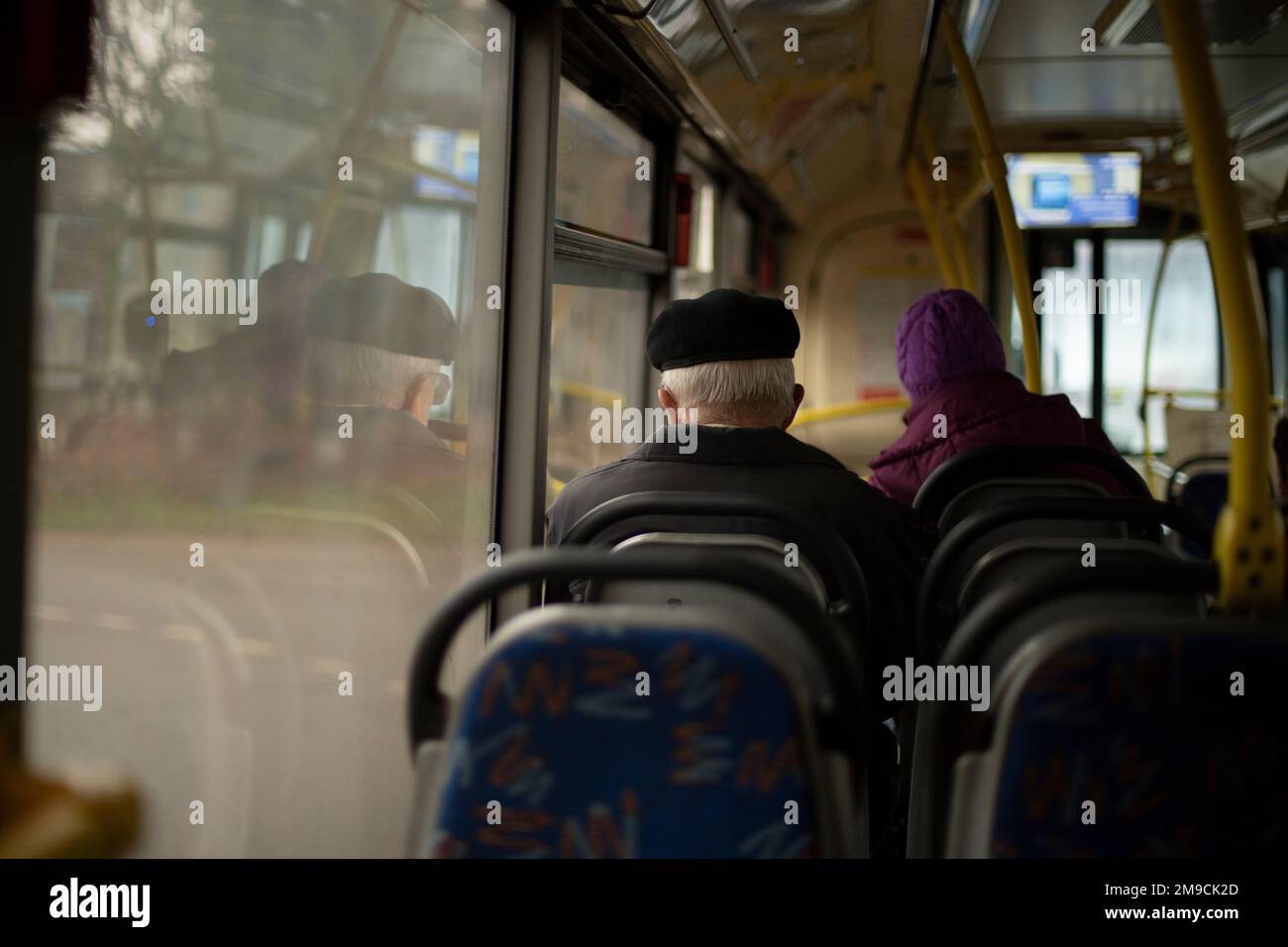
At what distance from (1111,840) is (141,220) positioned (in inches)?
47.3

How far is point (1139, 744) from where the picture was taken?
3.64 feet

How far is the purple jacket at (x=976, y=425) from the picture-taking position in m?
2.94

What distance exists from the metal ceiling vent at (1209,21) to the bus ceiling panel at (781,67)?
0.65 meters

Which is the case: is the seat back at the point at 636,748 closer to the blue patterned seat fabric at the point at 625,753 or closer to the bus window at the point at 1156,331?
the blue patterned seat fabric at the point at 625,753

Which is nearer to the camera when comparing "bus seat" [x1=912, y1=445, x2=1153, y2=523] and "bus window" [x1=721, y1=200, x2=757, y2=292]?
"bus seat" [x1=912, y1=445, x2=1153, y2=523]

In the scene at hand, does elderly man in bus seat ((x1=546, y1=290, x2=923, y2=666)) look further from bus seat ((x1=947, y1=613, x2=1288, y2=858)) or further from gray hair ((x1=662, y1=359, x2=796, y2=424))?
bus seat ((x1=947, y1=613, x2=1288, y2=858))

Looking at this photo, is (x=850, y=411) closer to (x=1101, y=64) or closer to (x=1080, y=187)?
(x=1080, y=187)

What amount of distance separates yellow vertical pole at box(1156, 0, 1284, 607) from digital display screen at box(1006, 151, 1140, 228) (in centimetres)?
497

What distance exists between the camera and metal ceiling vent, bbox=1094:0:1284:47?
11.6 feet

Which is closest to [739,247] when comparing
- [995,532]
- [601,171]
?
[601,171]

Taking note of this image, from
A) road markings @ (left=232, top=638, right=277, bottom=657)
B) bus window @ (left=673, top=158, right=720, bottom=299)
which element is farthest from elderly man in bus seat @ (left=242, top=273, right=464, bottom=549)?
bus window @ (left=673, top=158, right=720, bottom=299)

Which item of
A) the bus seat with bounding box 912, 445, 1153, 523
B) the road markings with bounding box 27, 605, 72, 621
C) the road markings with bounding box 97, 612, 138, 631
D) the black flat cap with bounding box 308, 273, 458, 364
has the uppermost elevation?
the black flat cap with bounding box 308, 273, 458, 364

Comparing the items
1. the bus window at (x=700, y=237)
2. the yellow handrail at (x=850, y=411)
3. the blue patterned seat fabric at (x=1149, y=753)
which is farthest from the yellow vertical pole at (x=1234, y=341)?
the yellow handrail at (x=850, y=411)

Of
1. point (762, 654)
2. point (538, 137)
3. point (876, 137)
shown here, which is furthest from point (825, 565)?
point (876, 137)
